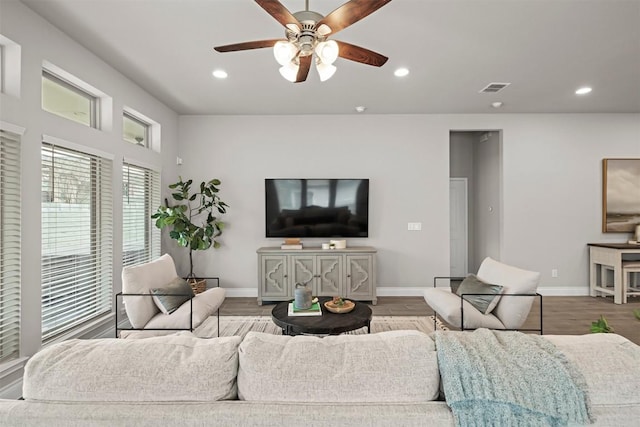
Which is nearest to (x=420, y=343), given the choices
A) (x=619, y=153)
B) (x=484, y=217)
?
(x=484, y=217)

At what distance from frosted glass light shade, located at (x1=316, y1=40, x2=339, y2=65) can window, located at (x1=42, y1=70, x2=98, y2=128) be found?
92.8 inches

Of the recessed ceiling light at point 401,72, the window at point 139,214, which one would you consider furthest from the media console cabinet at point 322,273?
the recessed ceiling light at point 401,72

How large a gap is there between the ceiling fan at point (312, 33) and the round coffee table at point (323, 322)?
1.76m

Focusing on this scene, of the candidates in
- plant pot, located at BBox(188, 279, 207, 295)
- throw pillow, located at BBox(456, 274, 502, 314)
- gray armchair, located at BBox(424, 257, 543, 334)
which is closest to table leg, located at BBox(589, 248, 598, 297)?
gray armchair, located at BBox(424, 257, 543, 334)

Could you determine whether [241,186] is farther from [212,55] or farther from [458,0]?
[458,0]

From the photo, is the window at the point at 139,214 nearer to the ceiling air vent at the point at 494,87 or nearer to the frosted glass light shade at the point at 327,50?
the frosted glass light shade at the point at 327,50

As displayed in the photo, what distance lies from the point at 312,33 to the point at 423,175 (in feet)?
11.4

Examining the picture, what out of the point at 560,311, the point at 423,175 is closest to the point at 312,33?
the point at 423,175

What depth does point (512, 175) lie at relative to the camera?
4.91 meters

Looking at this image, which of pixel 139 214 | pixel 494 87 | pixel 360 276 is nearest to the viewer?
pixel 494 87

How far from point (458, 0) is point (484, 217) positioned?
13.6ft

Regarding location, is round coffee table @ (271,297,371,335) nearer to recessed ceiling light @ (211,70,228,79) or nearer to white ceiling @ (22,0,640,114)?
white ceiling @ (22,0,640,114)

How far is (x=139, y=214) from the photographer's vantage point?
3959mm

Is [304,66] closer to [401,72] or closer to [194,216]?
[401,72]
